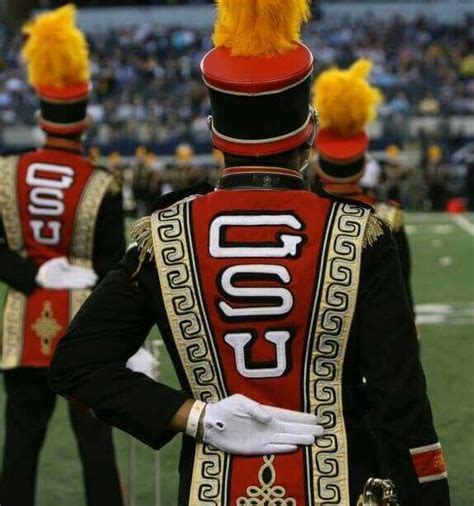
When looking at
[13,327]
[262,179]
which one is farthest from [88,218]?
[262,179]

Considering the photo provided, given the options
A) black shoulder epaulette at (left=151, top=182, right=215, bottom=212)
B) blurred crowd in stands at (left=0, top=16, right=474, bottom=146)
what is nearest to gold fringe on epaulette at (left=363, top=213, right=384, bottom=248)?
black shoulder epaulette at (left=151, top=182, right=215, bottom=212)

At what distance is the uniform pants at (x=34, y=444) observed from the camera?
18.3 feet

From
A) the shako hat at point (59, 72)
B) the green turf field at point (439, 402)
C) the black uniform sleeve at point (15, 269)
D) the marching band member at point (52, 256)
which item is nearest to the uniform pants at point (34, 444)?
the marching band member at point (52, 256)

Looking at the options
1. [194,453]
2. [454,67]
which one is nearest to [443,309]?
[194,453]

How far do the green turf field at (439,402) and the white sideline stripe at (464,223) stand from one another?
4.27 meters

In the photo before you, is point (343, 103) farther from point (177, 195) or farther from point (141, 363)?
point (177, 195)

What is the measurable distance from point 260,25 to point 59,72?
9.69ft

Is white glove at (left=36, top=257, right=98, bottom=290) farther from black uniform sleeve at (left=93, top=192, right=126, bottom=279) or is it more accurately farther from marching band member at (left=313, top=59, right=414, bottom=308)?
marching band member at (left=313, top=59, right=414, bottom=308)

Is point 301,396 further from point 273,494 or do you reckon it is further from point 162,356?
point 162,356

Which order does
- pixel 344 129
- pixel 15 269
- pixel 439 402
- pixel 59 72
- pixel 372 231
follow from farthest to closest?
pixel 439 402 → pixel 344 129 → pixel 59 72 → pixel 15 269 → pixel 372 231

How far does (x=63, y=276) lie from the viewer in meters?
5.80

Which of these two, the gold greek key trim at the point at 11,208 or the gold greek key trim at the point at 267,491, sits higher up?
the gold greek key trim at the point at 267,491

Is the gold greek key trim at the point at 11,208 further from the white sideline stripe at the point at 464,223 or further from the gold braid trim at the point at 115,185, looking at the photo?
the white sideline stripe at the point at 464,223

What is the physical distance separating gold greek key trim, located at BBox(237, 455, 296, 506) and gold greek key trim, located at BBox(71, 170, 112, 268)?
257 cm
